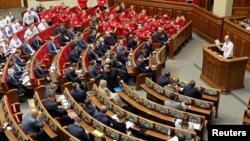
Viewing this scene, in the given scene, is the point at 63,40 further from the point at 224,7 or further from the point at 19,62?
the point at 224,7

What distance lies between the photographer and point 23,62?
999cm

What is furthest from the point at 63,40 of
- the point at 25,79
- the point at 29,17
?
the point at 25,79

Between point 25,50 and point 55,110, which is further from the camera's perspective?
point 25,50

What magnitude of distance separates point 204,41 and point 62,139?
26.3 feet

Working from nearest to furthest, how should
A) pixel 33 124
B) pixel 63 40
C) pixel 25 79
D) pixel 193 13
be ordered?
pixel 33 124, pixel 25 79, pixel 63 40, pixel 193 13

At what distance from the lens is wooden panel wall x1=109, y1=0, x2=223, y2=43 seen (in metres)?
12.5

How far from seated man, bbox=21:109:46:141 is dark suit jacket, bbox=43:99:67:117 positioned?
0.42 metres

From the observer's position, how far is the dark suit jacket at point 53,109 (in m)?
7.09

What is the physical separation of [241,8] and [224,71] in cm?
400

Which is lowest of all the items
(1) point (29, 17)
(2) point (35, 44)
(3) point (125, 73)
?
(3) point (125, 73)

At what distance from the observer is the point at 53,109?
7113mm

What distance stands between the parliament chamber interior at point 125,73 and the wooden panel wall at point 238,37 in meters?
0.03

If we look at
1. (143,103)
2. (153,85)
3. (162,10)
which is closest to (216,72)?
(153,85)

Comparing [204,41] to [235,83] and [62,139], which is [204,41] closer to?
[235,83]
